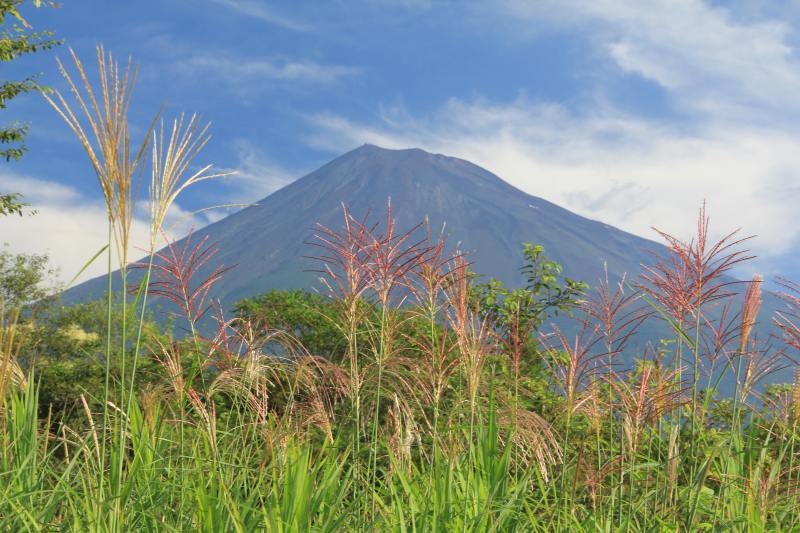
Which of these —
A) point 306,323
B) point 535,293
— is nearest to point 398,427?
point 306,323

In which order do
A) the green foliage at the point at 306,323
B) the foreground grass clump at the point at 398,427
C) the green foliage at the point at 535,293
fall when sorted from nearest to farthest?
the foreground grass clump at the point at 398,427, the green foliage at the point at 306,323, the green foliage at the point at 535,293

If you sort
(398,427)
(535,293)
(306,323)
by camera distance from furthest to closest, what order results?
(535,293), (306,323), (398,427)

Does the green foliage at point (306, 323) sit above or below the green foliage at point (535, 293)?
below

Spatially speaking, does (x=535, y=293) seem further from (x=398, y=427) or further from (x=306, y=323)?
(x=398, y=427)

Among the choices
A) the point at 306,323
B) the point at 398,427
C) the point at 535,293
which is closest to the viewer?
the point at 398,427

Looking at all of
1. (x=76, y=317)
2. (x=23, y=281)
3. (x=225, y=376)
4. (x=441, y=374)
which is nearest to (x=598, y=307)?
(x=441, y=374)

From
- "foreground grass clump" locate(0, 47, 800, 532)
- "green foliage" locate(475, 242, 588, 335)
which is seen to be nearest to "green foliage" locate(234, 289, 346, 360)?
"green foliage" locate(475, 242, 588, 335)

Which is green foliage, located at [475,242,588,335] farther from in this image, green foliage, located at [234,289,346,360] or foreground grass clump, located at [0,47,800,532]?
foreground grass clump, located at [0,47,800,532]

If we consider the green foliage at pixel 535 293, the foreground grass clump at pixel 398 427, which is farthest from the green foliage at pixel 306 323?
the foreground grass clump at pixel 398 427

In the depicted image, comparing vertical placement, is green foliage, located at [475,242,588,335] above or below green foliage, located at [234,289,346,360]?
above

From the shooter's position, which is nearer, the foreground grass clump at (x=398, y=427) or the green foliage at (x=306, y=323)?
the foreground grass clump at (x=398, y=427)

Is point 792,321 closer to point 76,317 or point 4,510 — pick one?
point 4,510

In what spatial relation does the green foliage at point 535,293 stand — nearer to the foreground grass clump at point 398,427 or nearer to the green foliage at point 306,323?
the green foliage at point 306,323

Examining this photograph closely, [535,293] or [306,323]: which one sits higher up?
[535,293]
